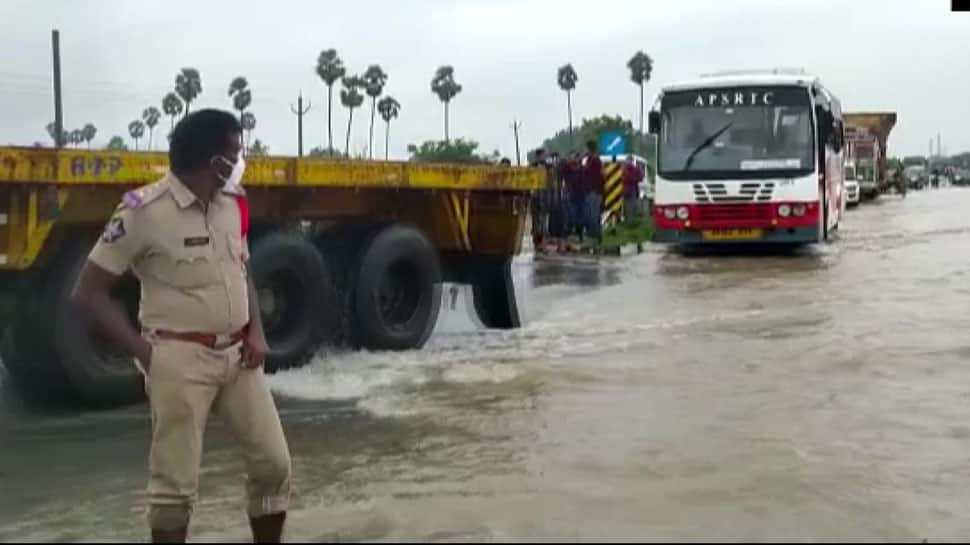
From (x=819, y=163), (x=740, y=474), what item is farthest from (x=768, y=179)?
(x=740, y=474)

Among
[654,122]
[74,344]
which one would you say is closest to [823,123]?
[654,122]

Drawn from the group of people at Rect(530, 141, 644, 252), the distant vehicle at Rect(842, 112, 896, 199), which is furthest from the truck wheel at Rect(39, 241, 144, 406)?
the distant vehicle at Rect(842, 112, 896, 199)

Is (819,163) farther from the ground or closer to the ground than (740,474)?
farther from the ground

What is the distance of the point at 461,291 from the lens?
42.2ft

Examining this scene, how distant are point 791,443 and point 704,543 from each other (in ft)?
12.8

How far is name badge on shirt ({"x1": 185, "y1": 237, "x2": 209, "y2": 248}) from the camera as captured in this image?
445cm

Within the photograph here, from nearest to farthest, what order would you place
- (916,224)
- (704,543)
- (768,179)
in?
(704,543) → (768,179) → (916,224)

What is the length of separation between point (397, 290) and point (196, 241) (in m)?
6.39

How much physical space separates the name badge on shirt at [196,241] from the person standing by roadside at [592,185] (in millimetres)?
16908

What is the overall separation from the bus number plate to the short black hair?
17.0 metres

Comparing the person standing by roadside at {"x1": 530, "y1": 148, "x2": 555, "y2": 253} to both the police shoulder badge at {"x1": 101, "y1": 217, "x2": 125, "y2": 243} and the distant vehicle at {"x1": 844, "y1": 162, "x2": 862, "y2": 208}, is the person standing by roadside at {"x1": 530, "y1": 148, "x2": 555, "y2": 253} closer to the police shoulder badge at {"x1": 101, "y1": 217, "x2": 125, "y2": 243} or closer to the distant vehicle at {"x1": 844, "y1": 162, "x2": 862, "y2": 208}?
the police shoulder badge at {"x1": 101, "y1": 217, "x2": 125, "y2": 243}

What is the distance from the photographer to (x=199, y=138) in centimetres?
450

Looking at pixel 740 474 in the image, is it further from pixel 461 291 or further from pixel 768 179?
pixel 768 179

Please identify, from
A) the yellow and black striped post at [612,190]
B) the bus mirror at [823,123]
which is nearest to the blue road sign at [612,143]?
the yellow and black striped post at [612,190]
